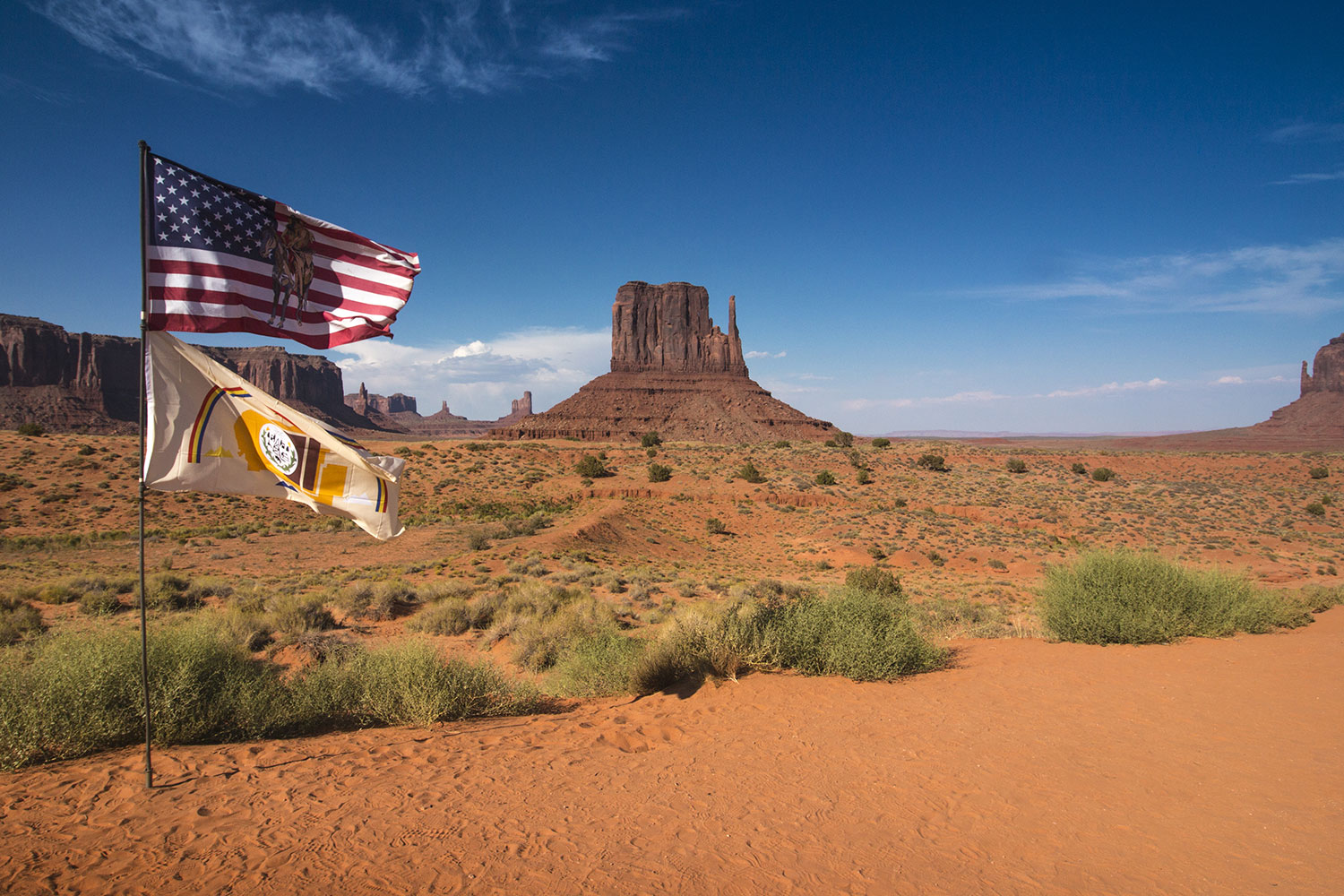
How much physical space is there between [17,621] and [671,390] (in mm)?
90921

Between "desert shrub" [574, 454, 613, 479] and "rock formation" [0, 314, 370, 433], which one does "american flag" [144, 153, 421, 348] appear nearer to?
"desert shrub" [574, 454, 613, 479]

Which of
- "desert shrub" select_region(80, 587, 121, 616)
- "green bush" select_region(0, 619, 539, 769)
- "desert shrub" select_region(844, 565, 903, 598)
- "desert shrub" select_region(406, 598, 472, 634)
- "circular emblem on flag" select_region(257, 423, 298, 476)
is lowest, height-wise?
"desert shrub" select_region(844, 565, 903, 598)

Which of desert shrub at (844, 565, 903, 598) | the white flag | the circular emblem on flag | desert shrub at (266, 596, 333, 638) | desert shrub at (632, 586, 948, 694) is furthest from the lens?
desert shrub at (844, 565, 903, 598)

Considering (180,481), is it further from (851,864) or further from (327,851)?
(851,864)

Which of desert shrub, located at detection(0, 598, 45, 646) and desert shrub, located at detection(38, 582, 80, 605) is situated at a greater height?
desert shrub, located at detection(0, 598, 45, 646)

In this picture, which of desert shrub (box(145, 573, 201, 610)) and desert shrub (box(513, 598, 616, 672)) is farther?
desert shrub (box(145, 573, 201, 610))

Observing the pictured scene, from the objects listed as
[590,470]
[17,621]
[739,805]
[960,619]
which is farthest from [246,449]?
[590,470]

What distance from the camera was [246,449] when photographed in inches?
209

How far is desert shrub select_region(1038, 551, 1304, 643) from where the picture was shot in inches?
422

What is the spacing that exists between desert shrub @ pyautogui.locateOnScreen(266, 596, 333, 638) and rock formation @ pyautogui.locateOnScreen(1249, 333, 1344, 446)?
155m

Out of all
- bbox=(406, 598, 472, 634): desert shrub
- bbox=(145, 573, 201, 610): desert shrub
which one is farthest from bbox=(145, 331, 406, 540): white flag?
bbox=(145, 573, 201, 610): desert shrub

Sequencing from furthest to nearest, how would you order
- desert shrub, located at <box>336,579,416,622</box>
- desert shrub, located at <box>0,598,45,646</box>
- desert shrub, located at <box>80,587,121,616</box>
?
desert shrub, located at <box>336,579,416,622</box> < desert shrub, located at <box>80,587,121,616</box> < desert shrub, located at <box>0,598,45,646</box>

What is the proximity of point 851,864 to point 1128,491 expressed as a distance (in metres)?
45.0

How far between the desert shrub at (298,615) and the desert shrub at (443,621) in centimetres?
170
